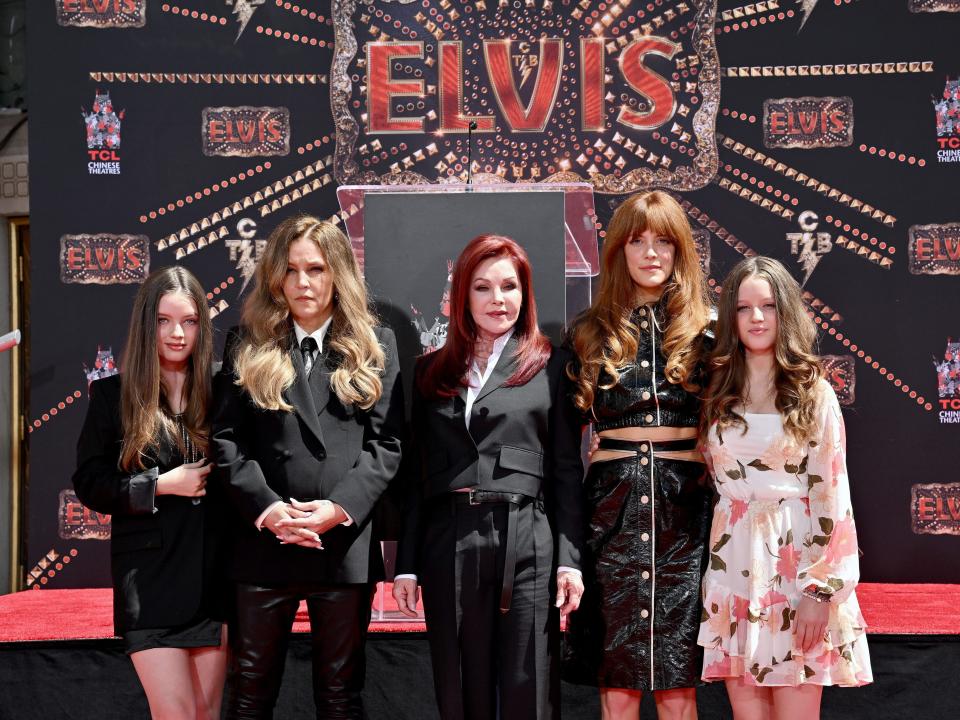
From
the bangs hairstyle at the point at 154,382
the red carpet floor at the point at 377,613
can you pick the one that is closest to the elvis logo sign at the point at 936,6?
the red carpet floor at the point at 377,613

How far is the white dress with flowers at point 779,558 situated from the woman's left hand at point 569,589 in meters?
0.37

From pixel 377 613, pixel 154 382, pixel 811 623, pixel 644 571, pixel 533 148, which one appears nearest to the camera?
pixel 811 623

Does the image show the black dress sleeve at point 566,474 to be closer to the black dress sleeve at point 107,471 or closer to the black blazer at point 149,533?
the black blazer at point 149,533

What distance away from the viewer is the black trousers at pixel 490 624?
2.41 m

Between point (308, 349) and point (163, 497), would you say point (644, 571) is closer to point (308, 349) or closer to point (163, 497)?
point (308, 349)

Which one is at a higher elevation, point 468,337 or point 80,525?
point 468,337

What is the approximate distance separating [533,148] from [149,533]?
284 centimetres

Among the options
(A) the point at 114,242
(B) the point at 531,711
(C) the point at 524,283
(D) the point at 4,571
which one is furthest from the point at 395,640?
(D) the point at 4,571

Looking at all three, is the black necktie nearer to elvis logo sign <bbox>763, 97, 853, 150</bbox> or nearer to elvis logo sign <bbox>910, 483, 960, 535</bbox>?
elvis logo sign <bbox>763, 97, 853, 150</bbox>

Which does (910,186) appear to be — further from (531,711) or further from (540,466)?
(531,711)

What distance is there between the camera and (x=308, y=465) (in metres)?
2.53

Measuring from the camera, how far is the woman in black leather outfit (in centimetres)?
252

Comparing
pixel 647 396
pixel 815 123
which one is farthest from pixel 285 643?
pixel 815 123

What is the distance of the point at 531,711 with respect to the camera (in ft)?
7.84
